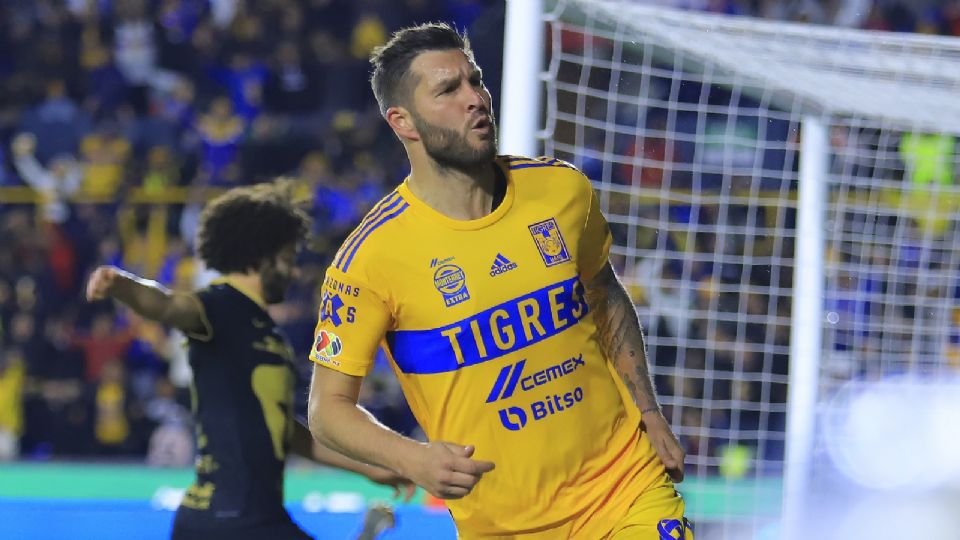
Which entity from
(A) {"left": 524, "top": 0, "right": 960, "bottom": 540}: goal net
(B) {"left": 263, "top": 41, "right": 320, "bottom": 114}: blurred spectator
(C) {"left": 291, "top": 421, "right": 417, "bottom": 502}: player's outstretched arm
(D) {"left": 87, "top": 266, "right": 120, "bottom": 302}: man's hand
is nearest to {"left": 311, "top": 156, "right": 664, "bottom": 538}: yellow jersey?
(D) {"left": 87, "top": 266, "right": 120, "bottom": 302}: man's hand

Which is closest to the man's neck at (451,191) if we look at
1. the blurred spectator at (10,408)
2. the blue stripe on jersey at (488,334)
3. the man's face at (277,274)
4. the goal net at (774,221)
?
the blue stripe on jersey at (488,334)

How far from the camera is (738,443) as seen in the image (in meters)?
9.30

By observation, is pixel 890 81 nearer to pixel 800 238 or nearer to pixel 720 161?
pixel 800 238

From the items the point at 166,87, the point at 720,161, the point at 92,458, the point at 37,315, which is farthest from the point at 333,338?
the point at 166,87

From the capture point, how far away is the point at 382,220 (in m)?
3.10

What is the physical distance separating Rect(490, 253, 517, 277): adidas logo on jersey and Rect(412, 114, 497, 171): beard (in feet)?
0.73

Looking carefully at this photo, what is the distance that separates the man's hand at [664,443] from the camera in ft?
10.7

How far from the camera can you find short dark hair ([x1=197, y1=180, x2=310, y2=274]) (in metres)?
4.29

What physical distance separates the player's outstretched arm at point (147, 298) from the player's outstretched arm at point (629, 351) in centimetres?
126

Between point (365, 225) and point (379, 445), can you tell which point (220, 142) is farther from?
point (379, 445)

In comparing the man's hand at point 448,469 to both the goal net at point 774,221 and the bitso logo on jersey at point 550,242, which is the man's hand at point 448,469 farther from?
the goal net at point 774,221

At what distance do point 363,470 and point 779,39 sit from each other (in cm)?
278

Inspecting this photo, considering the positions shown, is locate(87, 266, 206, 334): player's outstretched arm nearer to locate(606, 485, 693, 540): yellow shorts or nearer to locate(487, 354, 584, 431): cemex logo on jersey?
locate(487, 354, 584, 431): cemex logo on jersey

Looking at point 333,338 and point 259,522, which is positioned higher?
→ point 333,338
